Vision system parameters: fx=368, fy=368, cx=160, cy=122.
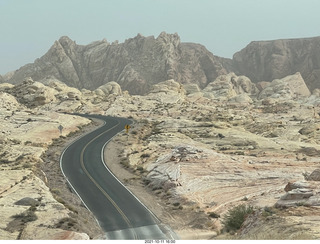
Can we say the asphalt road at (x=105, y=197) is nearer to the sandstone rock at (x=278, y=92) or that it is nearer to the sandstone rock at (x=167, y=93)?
the sandstone rock at (x=167, y=93)

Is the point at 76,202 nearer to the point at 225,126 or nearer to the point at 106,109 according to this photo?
the point at 225,126

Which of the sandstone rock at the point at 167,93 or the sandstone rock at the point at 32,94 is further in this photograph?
the sandstone rock at the point at 167,93

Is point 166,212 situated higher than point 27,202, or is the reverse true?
point 27,202

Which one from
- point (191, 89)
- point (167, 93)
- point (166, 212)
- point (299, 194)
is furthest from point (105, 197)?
point (191, 89)

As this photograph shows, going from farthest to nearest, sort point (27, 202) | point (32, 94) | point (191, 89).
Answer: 1. point (191, 89)
2. point (32, 94)
3. point (27, 202)

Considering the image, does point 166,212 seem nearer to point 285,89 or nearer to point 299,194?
point 299,194

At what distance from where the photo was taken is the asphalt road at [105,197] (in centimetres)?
2662

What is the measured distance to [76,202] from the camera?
32312 millimetres

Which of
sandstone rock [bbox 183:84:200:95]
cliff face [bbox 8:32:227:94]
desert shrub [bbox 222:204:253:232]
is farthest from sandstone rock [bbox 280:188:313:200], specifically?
cliff face [bbox 8:32:227:94]

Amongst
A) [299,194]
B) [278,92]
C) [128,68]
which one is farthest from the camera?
[128,68]

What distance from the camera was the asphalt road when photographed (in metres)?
26.6

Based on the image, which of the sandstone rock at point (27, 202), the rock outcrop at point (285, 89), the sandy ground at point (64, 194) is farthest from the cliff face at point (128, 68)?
the sandstone rock at point (27, 202)

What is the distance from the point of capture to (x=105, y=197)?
112 feet

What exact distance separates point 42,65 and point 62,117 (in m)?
132
